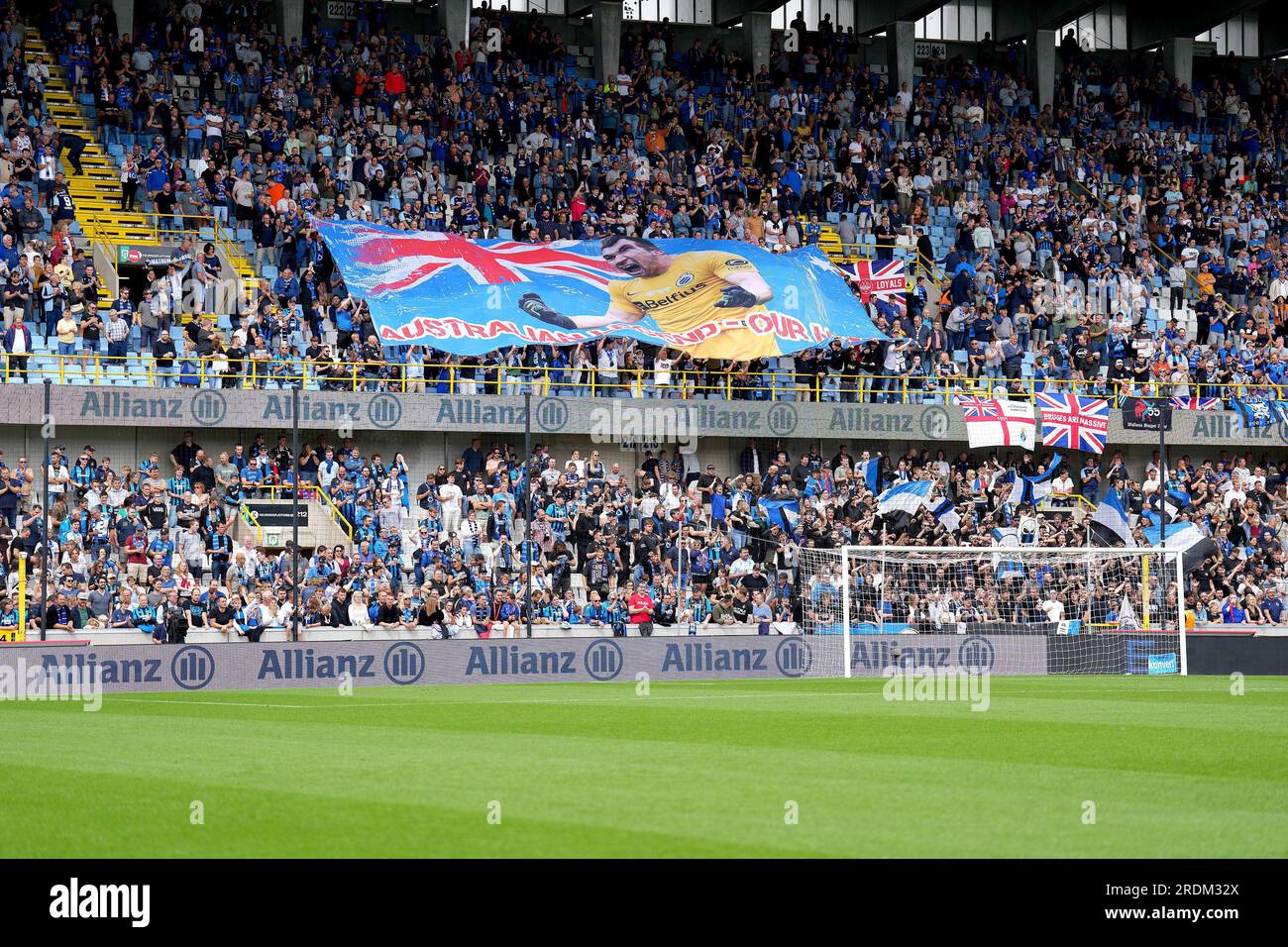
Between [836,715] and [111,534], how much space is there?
52.8ft

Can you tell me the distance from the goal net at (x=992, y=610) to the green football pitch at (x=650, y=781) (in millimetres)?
8850

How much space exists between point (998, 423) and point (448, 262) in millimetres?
12089

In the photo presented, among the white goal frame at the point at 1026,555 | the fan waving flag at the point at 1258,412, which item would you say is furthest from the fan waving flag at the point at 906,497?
the fan waving flag at the point at 1258,412

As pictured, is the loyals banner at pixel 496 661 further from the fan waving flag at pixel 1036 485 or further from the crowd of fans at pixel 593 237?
the fan waving flag at pixel 1036 485

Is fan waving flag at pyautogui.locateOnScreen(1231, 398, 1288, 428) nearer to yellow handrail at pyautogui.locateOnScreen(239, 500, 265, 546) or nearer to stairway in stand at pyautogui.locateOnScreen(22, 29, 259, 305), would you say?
stairway in stand at pyautogui.locateOnScreen(22, 29, 259, 305)

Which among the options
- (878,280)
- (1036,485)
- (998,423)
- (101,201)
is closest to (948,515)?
(998,423)

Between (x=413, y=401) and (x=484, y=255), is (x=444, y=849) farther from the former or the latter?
(x=484, y=255)

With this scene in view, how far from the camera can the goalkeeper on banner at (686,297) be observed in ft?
116

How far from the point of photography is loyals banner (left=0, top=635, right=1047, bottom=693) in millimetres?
23422

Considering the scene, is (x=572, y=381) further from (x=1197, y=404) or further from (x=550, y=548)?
(x=1197, y=404)

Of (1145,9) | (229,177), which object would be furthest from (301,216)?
(1145,9)

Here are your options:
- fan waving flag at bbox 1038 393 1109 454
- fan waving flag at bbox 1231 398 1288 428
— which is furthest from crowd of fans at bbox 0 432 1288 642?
fan waving flag at bbox 1231 398 1288 428

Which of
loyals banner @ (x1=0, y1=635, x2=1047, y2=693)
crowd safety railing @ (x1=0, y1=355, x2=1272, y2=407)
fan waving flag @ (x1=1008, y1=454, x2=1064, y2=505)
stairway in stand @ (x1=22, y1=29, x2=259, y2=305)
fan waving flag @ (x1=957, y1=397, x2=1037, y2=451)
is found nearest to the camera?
loyals banner @ (x1=0, y1=635, x2=1047, y2=693)

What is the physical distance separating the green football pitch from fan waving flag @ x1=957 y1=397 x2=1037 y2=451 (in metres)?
17.9
